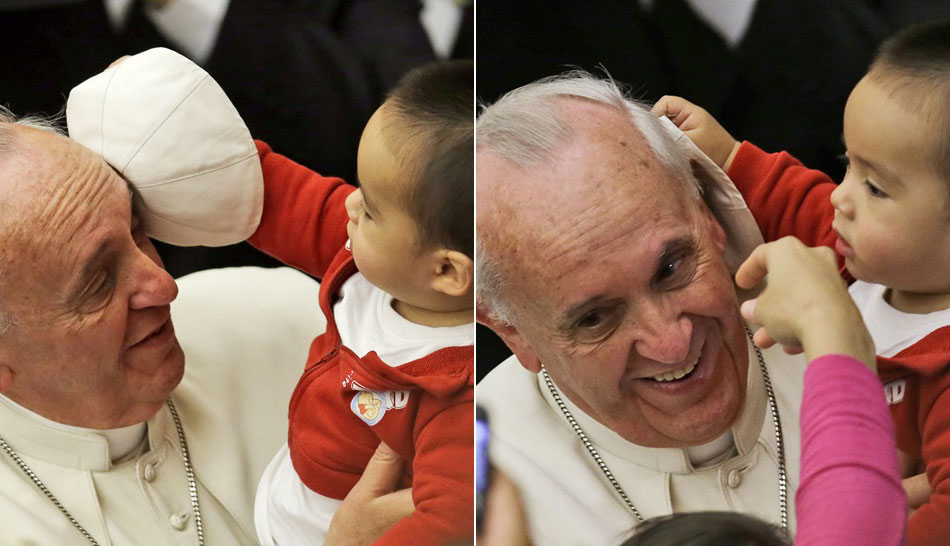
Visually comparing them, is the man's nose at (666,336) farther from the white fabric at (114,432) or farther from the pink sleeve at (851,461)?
the white fabric at (114,432)

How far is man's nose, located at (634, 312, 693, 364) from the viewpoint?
5.98ft

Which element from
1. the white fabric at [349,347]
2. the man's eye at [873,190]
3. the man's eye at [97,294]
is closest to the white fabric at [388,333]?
the white fabric at [349,347]

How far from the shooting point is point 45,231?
1.92 meters

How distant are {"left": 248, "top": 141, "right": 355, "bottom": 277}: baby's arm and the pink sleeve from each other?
2.78 feet

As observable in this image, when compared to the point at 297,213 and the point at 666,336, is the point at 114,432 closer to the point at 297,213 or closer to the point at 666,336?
the point at 297,213

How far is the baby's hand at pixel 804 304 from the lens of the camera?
1704 mm

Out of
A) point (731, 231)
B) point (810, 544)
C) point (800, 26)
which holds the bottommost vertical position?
point (810, 544)

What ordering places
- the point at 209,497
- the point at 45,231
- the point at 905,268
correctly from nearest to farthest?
the point at 905,268 < the point at 45,231 < the point at 209,497

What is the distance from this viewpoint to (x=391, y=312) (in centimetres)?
198

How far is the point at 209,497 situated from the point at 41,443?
12.3 inches

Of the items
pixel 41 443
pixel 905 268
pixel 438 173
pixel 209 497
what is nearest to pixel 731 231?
pixel 905 268

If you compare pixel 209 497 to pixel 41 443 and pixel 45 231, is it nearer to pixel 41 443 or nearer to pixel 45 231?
pixel 41 443

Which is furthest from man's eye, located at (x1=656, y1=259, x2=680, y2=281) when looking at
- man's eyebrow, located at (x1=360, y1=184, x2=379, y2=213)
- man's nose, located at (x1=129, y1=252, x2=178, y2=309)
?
man's nose, located at (x1=129, y1=252, x2=178, y2=309)

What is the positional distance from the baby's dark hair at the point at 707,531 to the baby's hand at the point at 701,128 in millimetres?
568
